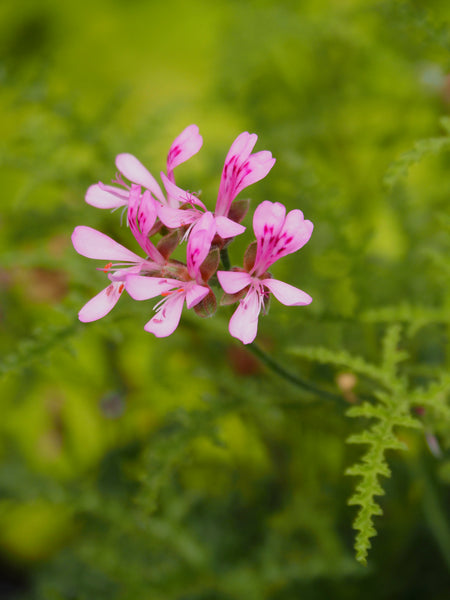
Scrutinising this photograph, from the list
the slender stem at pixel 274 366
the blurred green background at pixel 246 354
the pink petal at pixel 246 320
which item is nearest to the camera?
the pink petal at pixel 246 320

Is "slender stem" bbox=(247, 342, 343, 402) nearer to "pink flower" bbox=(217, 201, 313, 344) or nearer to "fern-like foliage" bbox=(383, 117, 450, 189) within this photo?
"pink flower" bbox=(217, 201, 313, 344)

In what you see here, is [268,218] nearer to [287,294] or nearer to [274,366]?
[287,294]

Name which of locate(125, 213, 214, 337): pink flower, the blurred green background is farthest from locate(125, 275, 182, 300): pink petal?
the blurred green background

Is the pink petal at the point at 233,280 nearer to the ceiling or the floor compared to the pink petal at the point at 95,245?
nearer to the floor

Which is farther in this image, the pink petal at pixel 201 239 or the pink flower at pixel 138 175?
the pink flower at pixel 138 175

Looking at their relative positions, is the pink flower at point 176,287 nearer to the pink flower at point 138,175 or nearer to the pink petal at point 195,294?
the pink petal at point 195,294

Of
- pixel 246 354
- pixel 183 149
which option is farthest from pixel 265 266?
pixel 246 354

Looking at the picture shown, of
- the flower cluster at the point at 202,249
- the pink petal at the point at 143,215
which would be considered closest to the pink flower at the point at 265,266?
the flower cluster at the point at 202,249

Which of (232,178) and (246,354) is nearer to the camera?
(232,178)

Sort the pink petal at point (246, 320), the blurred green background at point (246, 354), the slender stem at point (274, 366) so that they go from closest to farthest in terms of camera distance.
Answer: the pink petal at point (246, 320)
the slender stem at point (274, 366)
the blurred green background at point (246, 354)
